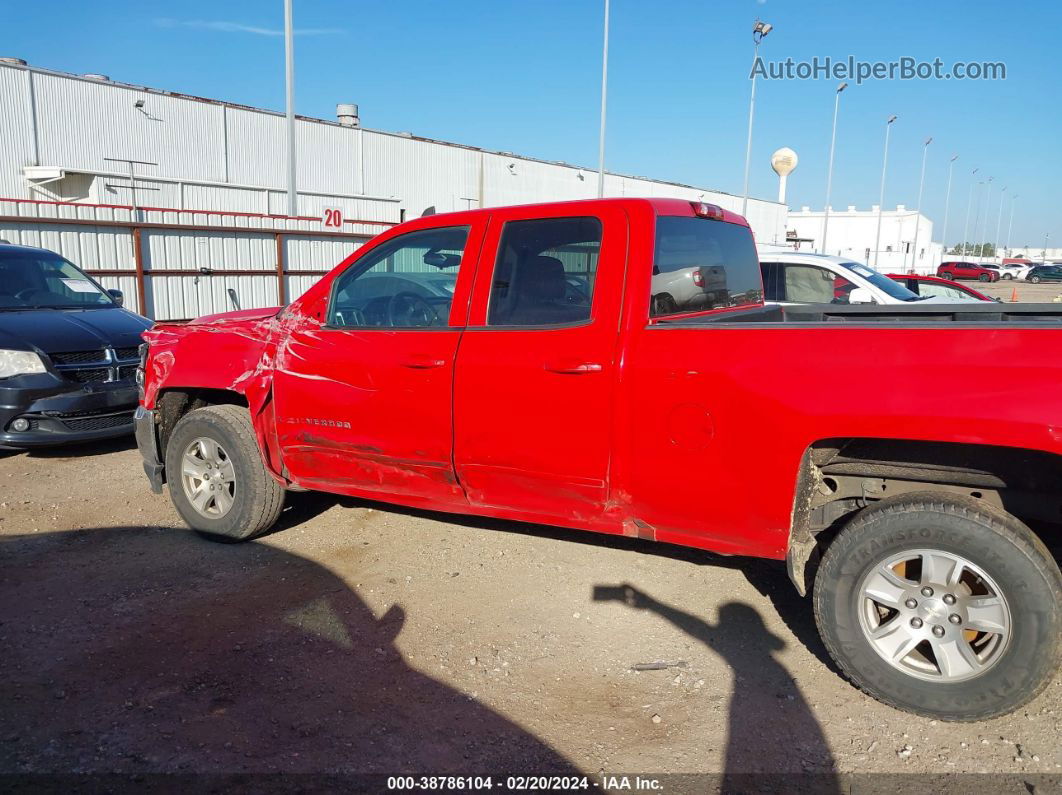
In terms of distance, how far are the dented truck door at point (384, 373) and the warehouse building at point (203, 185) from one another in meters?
10.1

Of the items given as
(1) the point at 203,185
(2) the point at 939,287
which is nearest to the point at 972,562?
(2) the point at 939,287

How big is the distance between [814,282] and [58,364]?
7383mm

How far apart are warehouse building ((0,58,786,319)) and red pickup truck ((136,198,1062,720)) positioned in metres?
10.1

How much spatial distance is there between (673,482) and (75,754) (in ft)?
8.14

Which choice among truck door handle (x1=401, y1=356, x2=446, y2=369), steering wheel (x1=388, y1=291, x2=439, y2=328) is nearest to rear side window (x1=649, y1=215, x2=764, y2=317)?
truck door handle (x1=401, y1=356, x2=446, y2=369)

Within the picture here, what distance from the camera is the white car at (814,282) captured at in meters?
8.90

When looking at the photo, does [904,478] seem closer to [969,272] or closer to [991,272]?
[969,272]

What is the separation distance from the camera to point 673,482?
353 cm

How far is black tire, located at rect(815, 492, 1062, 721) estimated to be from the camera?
2.91m

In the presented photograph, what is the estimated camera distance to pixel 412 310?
438 cm

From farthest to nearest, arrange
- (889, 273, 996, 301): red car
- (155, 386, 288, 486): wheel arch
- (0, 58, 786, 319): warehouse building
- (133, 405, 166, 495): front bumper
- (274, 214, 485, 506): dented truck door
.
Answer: (0, 58, 786, 319): warehouse building
(889, 273, 996, 301): red car
(133, 405, 166, 495): front bumper
(155, 386, 288, 486): wheel arch
(274, 214, 485, 506): dented truck door

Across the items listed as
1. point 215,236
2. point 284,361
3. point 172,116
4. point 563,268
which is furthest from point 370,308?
point 172,116

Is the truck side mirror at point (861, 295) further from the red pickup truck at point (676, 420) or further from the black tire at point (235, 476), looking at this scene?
the black tire at point (235, 476)

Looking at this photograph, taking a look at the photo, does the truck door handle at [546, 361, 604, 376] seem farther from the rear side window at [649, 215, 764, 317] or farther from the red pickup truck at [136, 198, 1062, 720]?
the rear side window at [649, 215, 764, 317]
